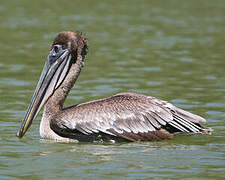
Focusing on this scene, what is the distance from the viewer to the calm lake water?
7.57 metres

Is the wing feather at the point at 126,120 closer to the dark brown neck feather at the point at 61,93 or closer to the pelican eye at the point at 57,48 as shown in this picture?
the dark brown neck feather at the point at 61,93

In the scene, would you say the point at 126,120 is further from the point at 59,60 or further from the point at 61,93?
the point at 59,60

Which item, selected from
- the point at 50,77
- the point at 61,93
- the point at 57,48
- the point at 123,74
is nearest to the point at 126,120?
the point at 61,93

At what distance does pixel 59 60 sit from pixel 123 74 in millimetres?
4681

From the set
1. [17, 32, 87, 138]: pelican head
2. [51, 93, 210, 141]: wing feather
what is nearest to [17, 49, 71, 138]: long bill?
[17, 32, 87, 138]: pelican head

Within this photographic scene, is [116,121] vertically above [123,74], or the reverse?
[116,121]

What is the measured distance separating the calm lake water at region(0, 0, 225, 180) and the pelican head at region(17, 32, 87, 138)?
696 mm

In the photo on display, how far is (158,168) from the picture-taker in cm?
741

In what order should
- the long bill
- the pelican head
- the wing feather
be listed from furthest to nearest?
the pelican head, the long bill, the wing feather

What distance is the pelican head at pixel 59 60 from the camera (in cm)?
937

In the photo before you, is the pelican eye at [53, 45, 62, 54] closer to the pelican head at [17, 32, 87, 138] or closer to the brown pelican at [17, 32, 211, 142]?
the pelican head at [17, 32, 87, 138]

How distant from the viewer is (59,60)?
9.50m

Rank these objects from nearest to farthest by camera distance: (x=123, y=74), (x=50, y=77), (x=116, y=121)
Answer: (x=116, y=121) < (x=50, y=77) < (x=123, y=74)

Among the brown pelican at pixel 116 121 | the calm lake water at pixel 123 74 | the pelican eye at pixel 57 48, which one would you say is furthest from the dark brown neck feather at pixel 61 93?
the calm lake water at pixel 123 74
